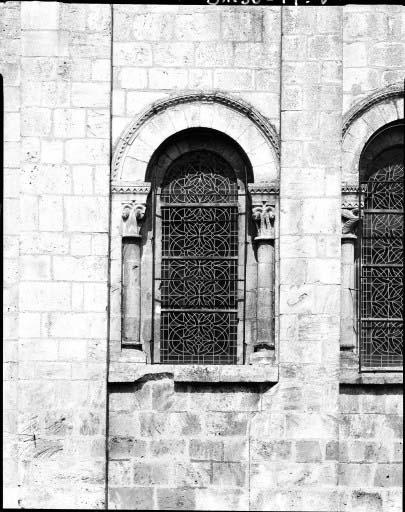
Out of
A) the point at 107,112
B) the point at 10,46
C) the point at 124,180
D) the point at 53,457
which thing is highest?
the point at 10,46

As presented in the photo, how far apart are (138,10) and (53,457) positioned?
4928mm

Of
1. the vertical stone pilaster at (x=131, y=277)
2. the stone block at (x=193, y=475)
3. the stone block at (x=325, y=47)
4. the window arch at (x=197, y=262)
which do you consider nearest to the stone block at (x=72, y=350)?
the vertical stone pilaster at (x=131, y=277)

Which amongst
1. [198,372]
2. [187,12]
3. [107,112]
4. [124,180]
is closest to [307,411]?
[198,372]

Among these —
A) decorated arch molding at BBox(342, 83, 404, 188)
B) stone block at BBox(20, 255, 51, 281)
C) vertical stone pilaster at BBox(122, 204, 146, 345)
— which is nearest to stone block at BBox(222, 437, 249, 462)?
vertical stone pilaster at BBox(122, 204, 146, 345)

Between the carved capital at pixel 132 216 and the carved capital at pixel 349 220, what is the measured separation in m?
2.21

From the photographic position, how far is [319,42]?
996cm

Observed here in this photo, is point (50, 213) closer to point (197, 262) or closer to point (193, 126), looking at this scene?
point (197, 262)

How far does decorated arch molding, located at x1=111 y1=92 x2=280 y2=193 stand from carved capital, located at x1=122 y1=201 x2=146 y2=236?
17cm

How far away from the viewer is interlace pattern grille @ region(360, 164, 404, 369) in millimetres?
10203

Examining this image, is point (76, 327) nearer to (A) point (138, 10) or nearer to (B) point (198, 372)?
(B) point (198, 372)

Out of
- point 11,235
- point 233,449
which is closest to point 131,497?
point 233,449

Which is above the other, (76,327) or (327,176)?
(327,176)

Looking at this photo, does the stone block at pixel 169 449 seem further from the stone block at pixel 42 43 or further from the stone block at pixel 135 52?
the stone block at pixel 42 43

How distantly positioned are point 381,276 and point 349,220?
29.8 inches
